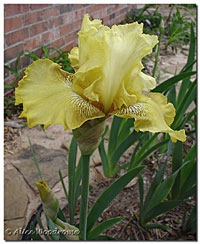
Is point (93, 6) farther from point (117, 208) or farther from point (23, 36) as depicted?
point (117, 208)

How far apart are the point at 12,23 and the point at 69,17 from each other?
80 centimetres

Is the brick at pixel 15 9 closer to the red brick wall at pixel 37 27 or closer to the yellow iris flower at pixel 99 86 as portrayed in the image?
the red brick wall at pixel 37 27

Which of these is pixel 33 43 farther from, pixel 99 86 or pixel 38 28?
pixel 99 86

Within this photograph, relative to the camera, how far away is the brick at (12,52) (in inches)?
72.1

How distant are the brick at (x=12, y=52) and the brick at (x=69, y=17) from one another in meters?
0.67

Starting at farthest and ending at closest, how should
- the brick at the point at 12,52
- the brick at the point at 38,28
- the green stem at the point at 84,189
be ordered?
1. the brick at the point at 38,28
2. the brick at the point at 12,52
3. the green stem at the point at 84,189

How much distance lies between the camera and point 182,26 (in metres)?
3.67

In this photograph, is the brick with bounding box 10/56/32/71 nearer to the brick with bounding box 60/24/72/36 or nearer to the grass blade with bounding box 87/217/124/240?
the brick with bounding box 60/24/72/36

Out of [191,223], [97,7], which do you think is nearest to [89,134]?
[191,223]

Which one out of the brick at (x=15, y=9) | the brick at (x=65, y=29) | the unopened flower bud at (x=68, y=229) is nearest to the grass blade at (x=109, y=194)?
the unopened flower bud at (x=68, y=229)

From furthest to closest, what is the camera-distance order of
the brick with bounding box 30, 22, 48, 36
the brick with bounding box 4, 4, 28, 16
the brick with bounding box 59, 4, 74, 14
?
the brick with bounding box 59, 4, 74, 14 < the brick with bounding box 30, 22, 48, 36 < the brick with bounding box 4, 4, 28, 16

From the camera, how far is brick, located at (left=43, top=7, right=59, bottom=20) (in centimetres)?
214

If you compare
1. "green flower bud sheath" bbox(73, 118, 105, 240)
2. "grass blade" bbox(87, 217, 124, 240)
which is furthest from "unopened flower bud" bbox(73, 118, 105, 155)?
"grass blade" bbox(87, 217, 124, 240)

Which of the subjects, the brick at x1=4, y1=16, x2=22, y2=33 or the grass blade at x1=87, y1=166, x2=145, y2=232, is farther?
the brick at x1=4, y1=16, x2=22, y2=33
